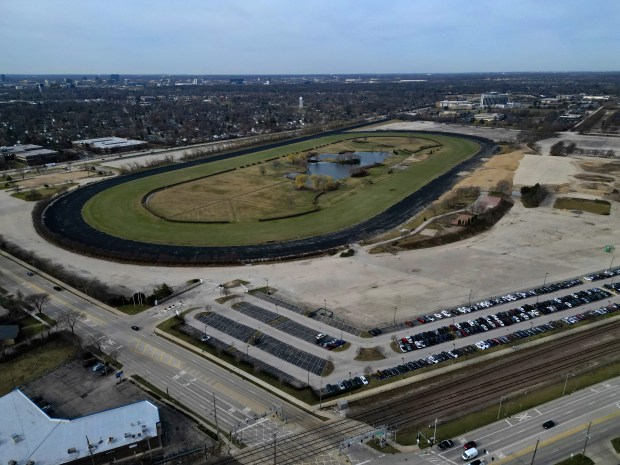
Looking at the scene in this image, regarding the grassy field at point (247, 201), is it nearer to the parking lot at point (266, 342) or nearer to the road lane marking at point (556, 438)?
the parking lot at point (266, 342)

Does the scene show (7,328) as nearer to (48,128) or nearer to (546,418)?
(546,418)

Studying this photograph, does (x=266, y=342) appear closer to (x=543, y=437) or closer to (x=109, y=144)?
(x=543, y=437)

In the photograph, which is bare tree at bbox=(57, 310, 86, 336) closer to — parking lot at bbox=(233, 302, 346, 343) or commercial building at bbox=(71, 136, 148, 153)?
parking lot at bbox=(233, 302, 346, 343)

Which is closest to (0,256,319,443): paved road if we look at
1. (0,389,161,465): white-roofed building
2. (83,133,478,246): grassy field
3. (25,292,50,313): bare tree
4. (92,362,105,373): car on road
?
(25,292,50,313): bare tree

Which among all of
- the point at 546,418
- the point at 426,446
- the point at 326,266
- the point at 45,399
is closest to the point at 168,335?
the point at 45,399

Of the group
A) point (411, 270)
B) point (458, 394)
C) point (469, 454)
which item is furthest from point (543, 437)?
point (411, 270)

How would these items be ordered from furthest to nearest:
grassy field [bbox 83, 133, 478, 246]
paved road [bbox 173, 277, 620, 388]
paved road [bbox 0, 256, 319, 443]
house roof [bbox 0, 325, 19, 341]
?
grassy field [bbox 83, 133, 478, 246] < house roof [bbox 0, 325, 19, 341] < paved road [bbox 173, 277, 620, 388] < paved road [bbox 0, 256, 319, 443]
